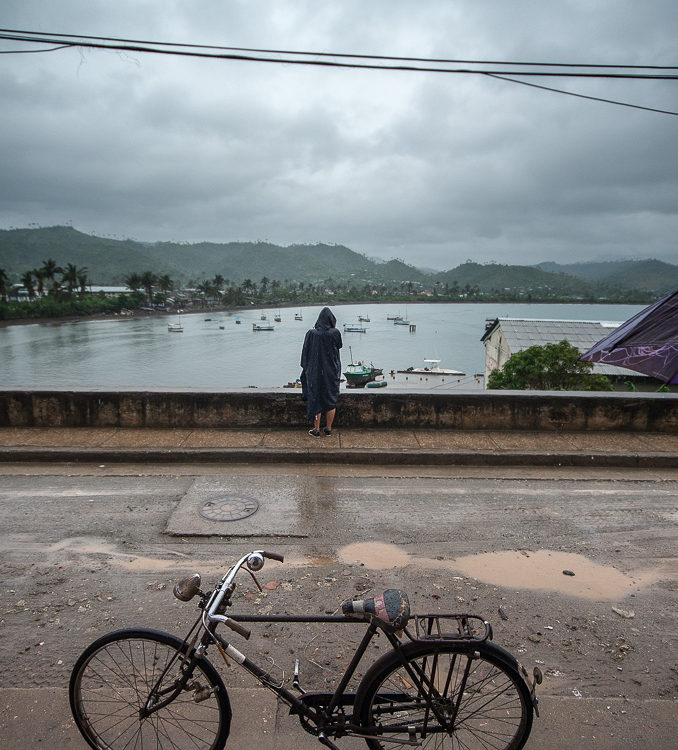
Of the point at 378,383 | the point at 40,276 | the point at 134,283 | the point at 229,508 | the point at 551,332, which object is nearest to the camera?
the point at 229,508

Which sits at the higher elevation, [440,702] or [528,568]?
[440,702]

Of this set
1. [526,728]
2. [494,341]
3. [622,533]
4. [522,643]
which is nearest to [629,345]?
[622,533]

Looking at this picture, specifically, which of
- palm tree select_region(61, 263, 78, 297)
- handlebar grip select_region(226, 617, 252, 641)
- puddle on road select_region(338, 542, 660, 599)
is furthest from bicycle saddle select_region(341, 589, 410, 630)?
palm tree select_region(61, 263, 78, 297)

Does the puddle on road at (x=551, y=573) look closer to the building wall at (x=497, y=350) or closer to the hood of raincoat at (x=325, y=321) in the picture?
the hood of raincoat at (x=325, y=321)

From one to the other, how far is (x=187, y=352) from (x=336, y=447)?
292ft

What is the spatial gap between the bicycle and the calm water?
153ft

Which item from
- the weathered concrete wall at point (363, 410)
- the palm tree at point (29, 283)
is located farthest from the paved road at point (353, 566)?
the palm tree at point (29, 283)

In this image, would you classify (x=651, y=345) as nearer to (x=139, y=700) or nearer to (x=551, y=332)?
(x=139, y=700)

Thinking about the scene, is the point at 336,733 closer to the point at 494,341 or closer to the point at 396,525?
the point at 396,525

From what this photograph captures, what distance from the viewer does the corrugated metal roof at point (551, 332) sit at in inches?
1471

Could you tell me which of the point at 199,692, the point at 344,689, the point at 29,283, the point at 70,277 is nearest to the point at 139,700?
the point at 199,692

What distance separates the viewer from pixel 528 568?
169 inches

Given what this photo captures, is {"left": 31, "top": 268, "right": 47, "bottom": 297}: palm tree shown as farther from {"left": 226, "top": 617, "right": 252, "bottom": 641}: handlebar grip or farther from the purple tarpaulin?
{"left": 226, "top": 617, "right": 252, "bottom": 641}: handlebar grip

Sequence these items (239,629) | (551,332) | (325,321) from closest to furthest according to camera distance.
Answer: (239,629), (325,321), (551,332)
